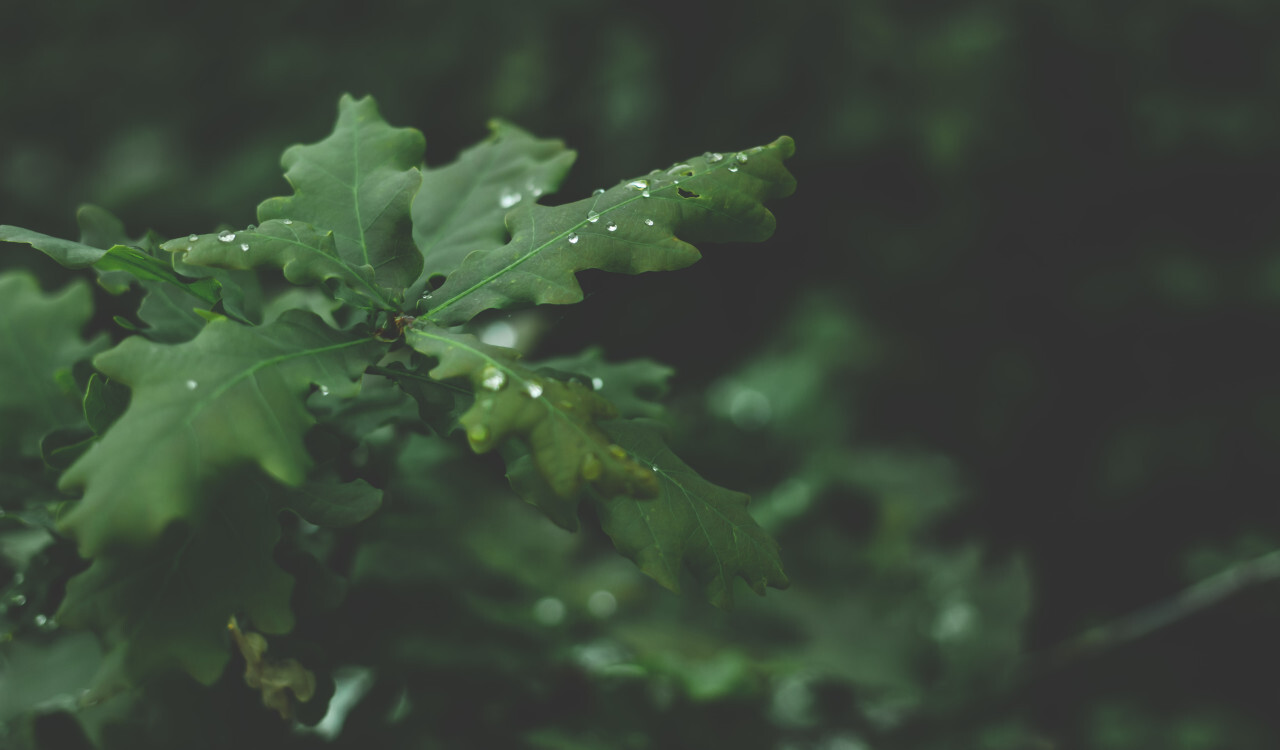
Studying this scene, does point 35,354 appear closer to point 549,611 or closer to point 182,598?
point 182,598

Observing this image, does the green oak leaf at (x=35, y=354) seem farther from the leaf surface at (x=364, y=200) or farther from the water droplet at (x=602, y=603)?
the water droplet at (x=602, y=603)

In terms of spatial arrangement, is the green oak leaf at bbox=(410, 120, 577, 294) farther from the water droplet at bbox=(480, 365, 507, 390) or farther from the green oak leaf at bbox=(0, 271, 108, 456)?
the green oak leaf at bbox=(0, 271, 108, 456)

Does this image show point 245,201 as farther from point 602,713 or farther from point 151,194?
point 602,713

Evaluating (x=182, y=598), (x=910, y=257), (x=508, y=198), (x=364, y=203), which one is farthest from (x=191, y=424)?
(x=910, y=257)

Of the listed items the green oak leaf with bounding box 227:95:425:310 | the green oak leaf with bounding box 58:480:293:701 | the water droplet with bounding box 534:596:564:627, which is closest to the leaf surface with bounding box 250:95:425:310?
the green oak leaf with bounding box 227:95:425:310

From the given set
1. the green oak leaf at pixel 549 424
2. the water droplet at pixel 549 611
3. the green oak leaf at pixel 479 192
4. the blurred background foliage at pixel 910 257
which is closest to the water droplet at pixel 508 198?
the green oak leaf at pixel 479 192

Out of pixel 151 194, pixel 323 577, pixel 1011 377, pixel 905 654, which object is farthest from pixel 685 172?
pixel 151 194
